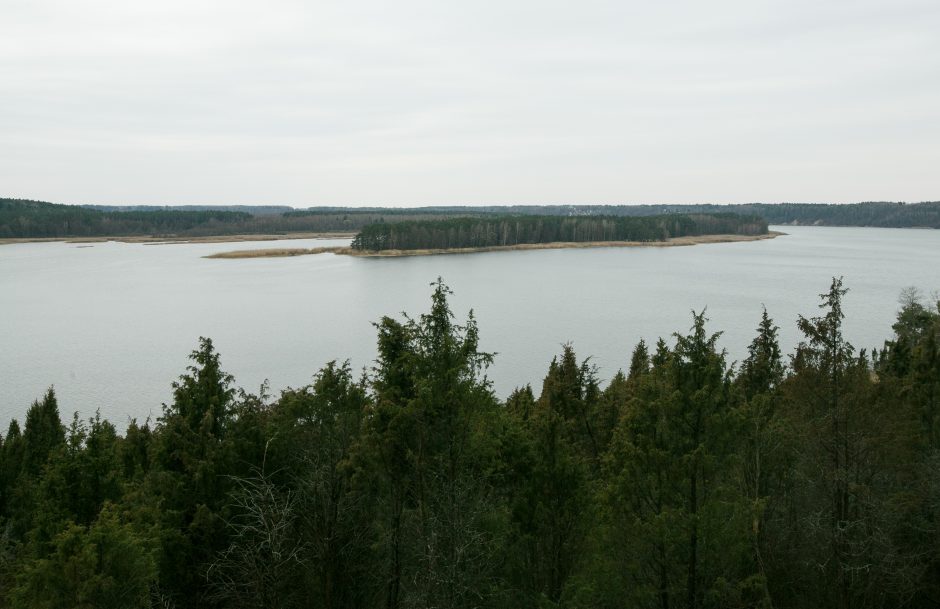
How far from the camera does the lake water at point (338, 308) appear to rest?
39375 millimetres

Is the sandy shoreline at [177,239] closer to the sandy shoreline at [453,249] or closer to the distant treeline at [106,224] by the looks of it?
the distant treeline at [106,224]

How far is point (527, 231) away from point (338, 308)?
89.0 m

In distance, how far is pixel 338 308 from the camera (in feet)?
201

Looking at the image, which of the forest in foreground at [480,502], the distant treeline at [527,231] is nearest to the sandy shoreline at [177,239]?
the distant treeline at [527,231]

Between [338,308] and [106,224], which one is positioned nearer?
[338,308]

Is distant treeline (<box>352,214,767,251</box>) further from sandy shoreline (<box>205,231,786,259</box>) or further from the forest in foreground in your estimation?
the forest in foreground

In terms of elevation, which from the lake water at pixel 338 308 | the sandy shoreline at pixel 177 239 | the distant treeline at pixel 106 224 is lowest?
the lake water at pixel 338 308

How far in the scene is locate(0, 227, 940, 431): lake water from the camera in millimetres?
39375

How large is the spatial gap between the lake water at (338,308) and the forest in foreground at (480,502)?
18.8 meters

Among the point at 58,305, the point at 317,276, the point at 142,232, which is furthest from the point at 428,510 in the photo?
the point at 142,232

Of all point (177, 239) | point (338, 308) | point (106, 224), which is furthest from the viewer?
point (106, 224)

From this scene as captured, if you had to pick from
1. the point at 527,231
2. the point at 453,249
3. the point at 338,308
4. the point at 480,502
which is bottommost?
the point at 338,308

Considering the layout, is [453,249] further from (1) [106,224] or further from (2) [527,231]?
(1) [106,224]

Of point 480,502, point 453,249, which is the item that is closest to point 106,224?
point 453,249
